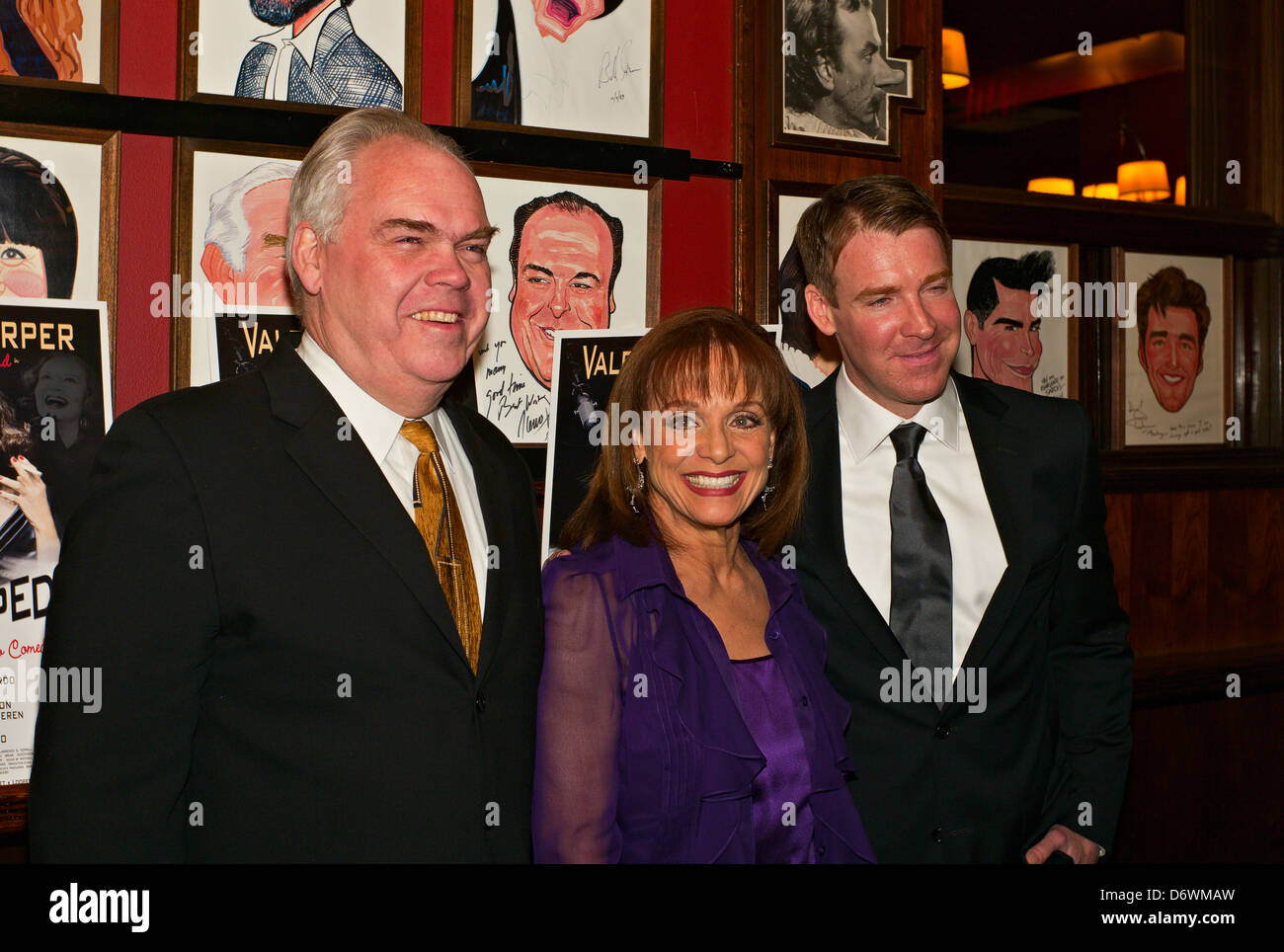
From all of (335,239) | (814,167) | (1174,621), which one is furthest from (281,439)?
(1174,621)

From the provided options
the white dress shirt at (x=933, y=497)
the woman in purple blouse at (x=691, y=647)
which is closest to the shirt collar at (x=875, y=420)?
the white dress shirt at (x=933, y=497)

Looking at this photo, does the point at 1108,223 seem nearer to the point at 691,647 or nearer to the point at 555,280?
the point at 555,280

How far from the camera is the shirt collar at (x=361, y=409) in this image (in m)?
1.81

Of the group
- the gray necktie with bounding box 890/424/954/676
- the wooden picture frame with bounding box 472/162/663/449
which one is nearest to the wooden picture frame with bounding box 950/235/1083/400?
the wooden picture frame with bounding box 472/162/663/449

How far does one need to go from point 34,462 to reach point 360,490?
938mm

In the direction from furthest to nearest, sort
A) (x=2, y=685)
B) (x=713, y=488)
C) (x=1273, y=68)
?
1. (x=1273, y=68)
2. (x=2, y=685)
3. (x=713, y=488)

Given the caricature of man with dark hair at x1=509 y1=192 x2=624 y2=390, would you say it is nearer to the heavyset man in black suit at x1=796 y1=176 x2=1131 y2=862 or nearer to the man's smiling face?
the man's smiling face

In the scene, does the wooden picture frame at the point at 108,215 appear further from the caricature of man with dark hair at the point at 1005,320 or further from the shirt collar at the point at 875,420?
the caricature of man with dark hair at the point at 1005,320

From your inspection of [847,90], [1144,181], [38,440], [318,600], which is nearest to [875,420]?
[318,600]

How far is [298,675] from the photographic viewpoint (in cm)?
162

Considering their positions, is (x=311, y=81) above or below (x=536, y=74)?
below

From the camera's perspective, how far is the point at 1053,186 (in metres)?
3.84
